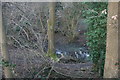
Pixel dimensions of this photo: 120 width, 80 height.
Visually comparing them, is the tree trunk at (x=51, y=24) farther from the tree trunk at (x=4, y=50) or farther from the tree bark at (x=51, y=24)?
the tree trunk at (x=4, y=50)

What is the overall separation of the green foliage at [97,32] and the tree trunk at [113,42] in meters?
1.36

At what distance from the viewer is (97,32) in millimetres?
7934

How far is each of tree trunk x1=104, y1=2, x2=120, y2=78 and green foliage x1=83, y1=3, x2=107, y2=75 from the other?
4.46ft

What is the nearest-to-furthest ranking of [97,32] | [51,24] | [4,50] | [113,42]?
1. [113,42]
2. [4,50]
3. [97,32]
4. [51,24]

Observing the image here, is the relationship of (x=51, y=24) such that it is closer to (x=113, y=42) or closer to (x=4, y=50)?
(x=4, y=50)

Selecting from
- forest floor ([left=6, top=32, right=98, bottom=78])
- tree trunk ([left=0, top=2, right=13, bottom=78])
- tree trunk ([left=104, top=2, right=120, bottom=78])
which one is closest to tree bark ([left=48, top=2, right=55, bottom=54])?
forest floor ([left=6, top=32, right=98, bottom=78])

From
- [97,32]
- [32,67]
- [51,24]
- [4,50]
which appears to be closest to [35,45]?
[32,67]

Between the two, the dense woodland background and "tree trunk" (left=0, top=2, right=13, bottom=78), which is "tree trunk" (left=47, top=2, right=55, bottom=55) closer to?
the dense woodland background

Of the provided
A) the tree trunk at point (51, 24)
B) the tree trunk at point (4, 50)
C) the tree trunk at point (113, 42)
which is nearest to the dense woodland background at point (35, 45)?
the tree trunk at point (4, 50)

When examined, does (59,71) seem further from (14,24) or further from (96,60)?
(14,24)

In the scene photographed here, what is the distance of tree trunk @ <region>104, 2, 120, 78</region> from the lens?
608cm

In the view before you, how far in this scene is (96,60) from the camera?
336 inches

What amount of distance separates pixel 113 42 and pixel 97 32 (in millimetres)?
1658

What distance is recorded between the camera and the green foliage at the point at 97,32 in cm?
779
